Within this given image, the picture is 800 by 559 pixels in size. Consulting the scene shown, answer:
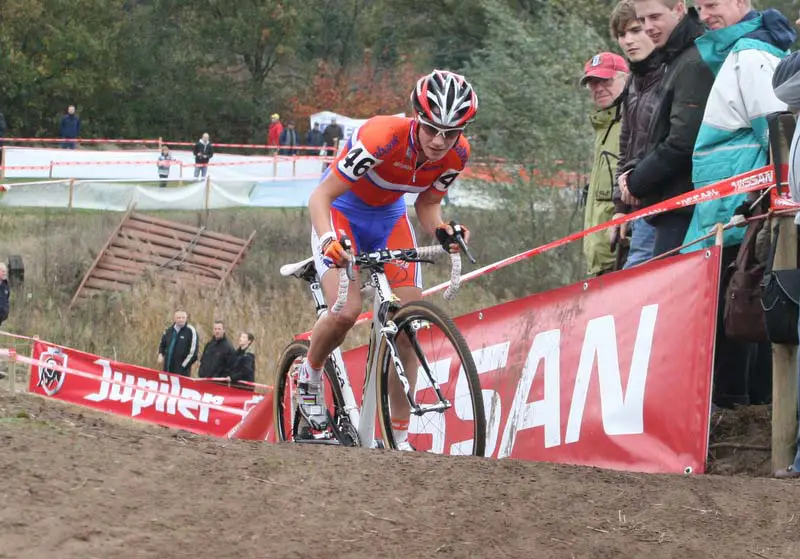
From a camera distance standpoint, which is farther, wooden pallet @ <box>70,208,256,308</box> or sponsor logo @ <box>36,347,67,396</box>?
wooden pallet @ <box>70,208,256,308</box>

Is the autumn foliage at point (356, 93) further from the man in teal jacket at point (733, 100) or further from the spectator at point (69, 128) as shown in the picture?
the man in teal jacket at point (733, 100)

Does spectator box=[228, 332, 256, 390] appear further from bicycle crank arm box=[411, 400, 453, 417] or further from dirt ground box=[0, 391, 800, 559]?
dirt ground box=[0, 391, 800, 559]

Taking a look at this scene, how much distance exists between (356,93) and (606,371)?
5107cm

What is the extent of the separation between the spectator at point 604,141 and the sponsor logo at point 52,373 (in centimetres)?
1128

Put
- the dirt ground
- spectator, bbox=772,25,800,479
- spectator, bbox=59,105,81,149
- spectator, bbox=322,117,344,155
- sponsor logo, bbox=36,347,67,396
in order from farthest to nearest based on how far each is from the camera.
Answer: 1. spectator, bbox=322,117,344,155
2. spectator, bbox=59,105,81,149
3. sponsor logo, bbox=36,347,67,396
4. spectator, bbox=772,25,800,479
5. the dirt ground

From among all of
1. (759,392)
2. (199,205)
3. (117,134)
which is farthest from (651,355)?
(117,134)

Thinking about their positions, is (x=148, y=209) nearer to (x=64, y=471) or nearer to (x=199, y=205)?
(x=199, y=205)

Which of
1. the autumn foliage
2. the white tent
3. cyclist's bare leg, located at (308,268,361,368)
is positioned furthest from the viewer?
the autumn foliage

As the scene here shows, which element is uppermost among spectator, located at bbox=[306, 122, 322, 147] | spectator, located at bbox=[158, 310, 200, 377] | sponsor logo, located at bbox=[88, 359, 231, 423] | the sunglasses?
spectator, located at bbox=[306, 122, 322, 147]

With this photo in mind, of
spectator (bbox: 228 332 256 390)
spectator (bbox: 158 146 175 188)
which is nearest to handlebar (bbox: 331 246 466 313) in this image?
spectator (bbox: 228 332 256 390)

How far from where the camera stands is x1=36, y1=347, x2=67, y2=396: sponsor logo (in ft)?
60.5

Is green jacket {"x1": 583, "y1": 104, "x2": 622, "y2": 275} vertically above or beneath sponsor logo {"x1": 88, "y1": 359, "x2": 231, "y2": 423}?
above

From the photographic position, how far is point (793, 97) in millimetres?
6020

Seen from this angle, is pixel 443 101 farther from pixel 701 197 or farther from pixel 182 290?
pixel 182 290
